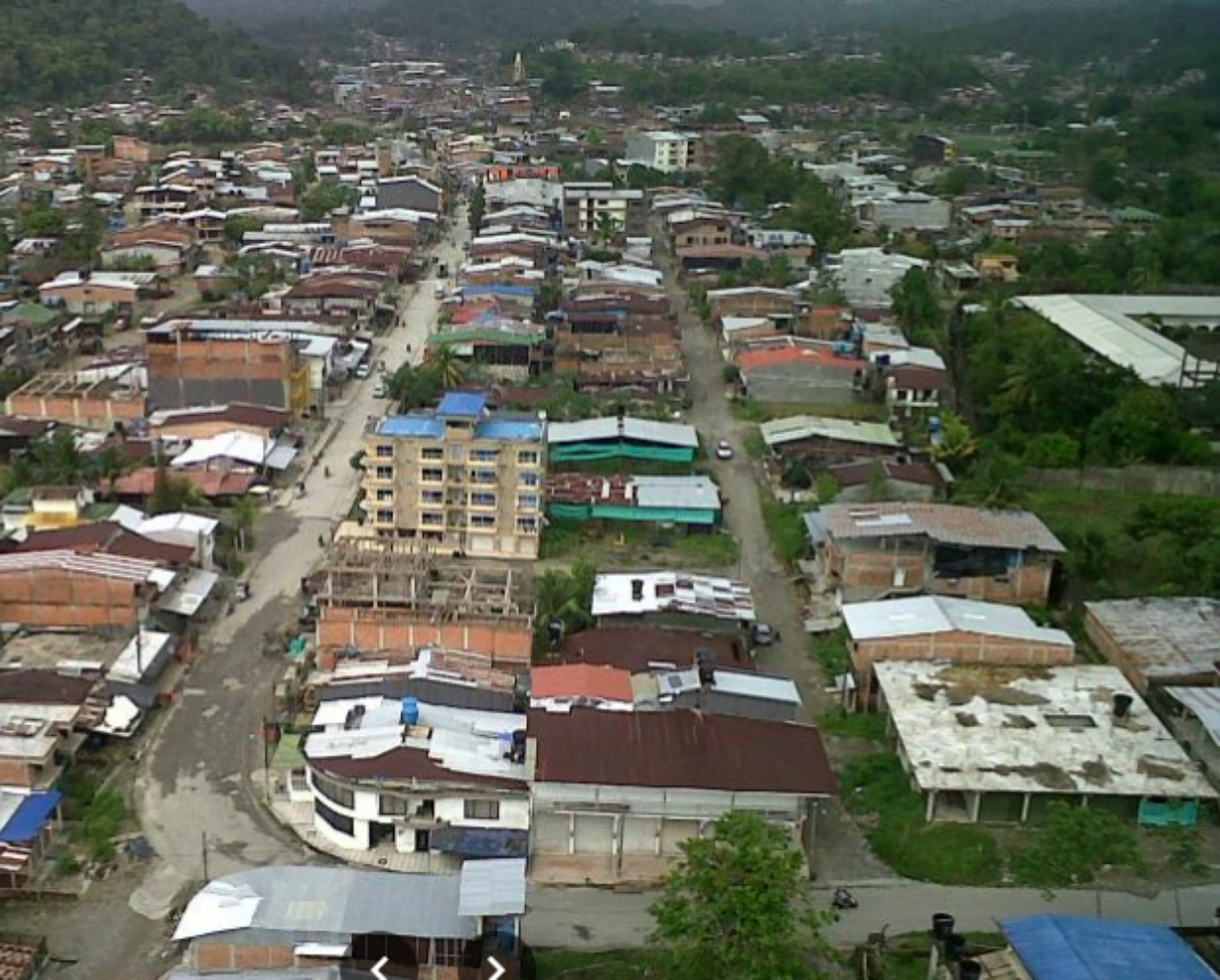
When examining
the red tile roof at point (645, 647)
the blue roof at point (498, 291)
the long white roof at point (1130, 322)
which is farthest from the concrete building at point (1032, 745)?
the blue roof at point (498, 291)

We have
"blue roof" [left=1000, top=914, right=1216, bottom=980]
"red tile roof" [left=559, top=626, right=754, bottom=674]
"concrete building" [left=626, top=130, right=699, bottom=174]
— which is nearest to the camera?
"blue roof" [left=1000, top=914, right=1216, bottom=980]

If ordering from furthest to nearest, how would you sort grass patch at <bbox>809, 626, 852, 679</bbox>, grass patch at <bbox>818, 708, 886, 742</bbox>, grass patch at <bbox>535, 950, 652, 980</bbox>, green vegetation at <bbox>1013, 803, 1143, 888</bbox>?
1. grass patch at <bbox>809, 626, 852, 679</bbox>
2. grass patch at <bbox>818, 708, 886, 742</bbox>
3. green vegetation at <bbox>1013, 803, 1143, 888</bbox>
4. grass patch at <bbox>535, 950, 652, 980</bbox>

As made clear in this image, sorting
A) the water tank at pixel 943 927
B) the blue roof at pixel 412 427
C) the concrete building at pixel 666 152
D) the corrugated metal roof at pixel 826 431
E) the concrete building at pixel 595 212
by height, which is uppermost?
the concrete building at pixel 666 152

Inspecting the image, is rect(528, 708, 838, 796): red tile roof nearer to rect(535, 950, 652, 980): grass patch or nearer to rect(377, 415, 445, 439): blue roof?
rect(535, 950, 652, 980): grass patch

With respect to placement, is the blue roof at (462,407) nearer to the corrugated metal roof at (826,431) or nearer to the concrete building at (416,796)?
the corrugated metal roof at (826,431)

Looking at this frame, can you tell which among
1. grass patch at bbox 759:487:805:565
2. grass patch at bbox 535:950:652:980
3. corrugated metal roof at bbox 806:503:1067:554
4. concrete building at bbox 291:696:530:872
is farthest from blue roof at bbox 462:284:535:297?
grass patch at bbox 535:950:652:980

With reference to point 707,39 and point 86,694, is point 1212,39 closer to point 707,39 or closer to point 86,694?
point 707,39
